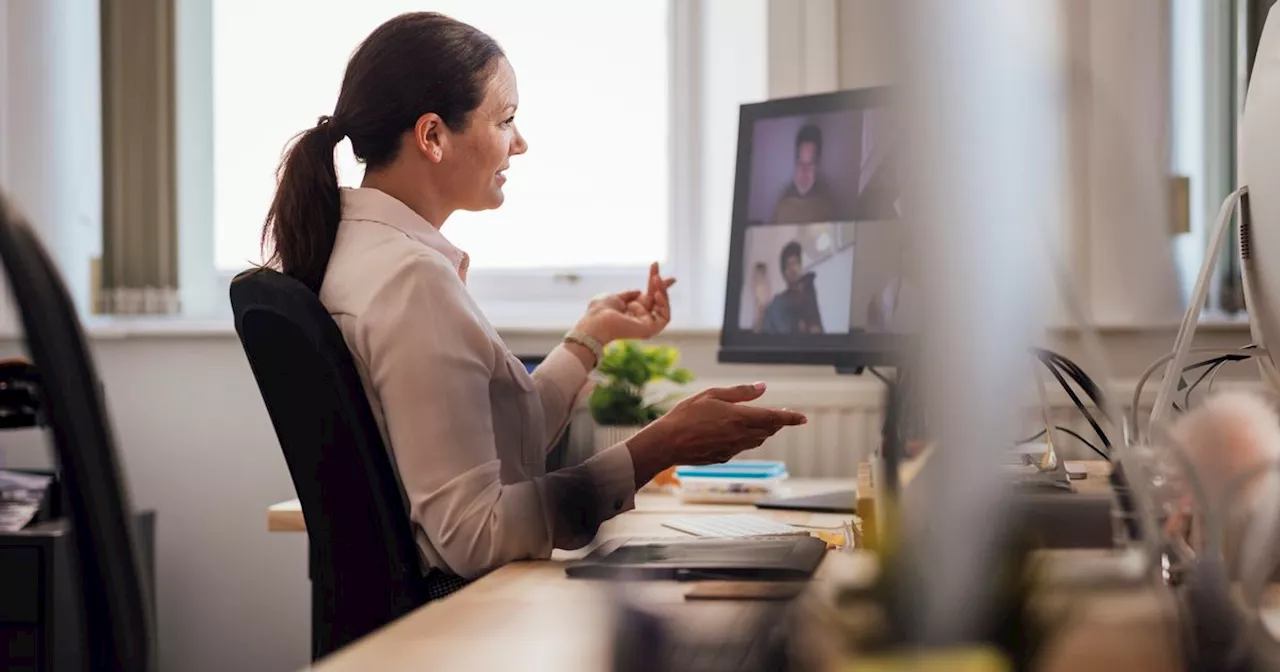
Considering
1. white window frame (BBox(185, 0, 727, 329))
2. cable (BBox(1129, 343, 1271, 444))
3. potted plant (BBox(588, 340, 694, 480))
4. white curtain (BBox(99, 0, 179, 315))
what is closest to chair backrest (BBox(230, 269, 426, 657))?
cable (BBox(1129, 343, 1271, 444))

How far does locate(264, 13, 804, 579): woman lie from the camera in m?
1.08

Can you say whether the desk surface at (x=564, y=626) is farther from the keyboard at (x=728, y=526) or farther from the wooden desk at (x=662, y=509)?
the wooden desk at (x=662, y=509)

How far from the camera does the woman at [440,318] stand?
108 cm

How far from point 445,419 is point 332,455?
0.10m

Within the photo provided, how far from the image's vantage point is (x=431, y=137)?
1.36 metres

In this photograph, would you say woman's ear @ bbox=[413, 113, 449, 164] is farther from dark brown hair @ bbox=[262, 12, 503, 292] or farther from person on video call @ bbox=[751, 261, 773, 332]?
person on video call @ bbox=[751, 261, 773, 332]

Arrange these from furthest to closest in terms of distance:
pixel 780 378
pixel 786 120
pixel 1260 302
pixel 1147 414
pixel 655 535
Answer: pixel 780 378 < pixel 786 120 < pixel 655 535 < pixel 1260 302 < pixel 1147 414

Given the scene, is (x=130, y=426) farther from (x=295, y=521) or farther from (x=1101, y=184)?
(x=1101, y=184)

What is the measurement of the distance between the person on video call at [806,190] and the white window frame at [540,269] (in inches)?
Result: 29.4

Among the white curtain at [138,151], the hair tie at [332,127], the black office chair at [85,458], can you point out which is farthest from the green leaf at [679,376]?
the black office chair at [85,458]

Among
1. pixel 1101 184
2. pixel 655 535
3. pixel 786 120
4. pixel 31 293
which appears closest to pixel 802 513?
→ pixel 655 535

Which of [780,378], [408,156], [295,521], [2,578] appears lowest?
[2,578]

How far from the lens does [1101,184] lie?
0.32 meters

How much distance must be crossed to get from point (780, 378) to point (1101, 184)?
202 centimetres
